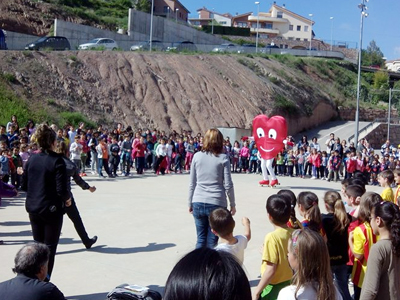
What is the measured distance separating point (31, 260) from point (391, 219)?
287cm

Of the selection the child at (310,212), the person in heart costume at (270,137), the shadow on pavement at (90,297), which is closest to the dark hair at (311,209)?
the child at (310,212)

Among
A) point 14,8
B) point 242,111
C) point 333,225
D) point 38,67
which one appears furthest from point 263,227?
point 14,8

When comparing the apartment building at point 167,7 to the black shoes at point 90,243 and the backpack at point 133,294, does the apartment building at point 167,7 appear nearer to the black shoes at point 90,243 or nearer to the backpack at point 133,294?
the black shoes at point 90,243

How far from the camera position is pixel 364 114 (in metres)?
50.2

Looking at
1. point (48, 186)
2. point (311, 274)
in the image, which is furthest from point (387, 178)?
point (311, 274)

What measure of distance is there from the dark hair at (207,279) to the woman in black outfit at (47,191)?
179 inches

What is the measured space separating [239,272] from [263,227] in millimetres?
9419

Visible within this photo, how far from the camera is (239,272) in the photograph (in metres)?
1.82

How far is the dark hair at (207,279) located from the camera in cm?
175

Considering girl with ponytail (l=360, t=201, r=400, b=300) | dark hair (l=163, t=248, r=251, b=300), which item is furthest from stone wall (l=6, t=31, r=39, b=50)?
dark hair (l=163, t=248, r=251, b=300)

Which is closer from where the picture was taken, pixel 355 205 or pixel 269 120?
pixel 355 205

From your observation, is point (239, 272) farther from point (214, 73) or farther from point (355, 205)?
point (214, 73)

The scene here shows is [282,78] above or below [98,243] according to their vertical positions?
above

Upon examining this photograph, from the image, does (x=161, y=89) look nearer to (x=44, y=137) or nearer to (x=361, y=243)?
(x=44, y=137)
